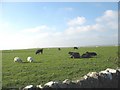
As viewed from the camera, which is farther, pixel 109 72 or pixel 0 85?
pixel 0 85

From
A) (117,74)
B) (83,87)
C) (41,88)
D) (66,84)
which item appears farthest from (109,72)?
(41,88)

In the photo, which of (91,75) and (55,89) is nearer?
(55,89)

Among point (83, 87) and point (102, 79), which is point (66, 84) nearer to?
point (83, 87)

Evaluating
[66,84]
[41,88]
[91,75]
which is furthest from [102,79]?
[41,88]

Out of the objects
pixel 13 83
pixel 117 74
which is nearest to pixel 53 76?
pixel 13 83

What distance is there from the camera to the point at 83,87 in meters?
12.1

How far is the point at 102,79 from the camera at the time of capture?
13023 millimetres

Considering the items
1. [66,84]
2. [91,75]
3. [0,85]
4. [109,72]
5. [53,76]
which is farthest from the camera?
[53,76]

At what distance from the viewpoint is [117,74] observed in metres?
14.1

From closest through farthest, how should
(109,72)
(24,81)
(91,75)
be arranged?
(91,75), (109,72), (24,81)

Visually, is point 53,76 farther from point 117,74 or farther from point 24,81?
point 117,74

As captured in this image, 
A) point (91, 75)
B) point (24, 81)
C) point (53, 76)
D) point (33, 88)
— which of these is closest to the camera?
point (33, 88)

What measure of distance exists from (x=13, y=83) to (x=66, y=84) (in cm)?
552

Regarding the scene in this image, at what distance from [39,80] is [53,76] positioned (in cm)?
160
